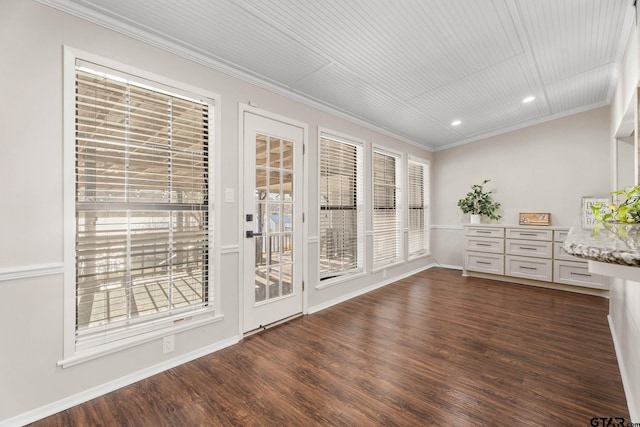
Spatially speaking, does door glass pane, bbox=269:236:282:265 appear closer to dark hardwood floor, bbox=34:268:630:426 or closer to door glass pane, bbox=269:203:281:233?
door glass pane, bbox=269:203:281:233

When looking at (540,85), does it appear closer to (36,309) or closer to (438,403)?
(438,403)

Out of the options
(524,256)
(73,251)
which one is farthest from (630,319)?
(73,251)

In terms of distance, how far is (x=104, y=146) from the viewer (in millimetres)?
1940

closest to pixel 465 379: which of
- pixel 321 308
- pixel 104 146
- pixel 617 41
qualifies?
pixel 321 308

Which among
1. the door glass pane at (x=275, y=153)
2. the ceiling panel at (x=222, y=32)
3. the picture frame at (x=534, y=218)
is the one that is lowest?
the picture frame at (x=534, y=218)

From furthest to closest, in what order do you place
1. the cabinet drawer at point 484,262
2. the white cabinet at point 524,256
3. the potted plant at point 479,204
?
the potted plant at point 479,204
the cabinet drawer at point 484,262
the white cabinet at point 524,256

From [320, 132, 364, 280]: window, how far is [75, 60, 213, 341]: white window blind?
1.56 m

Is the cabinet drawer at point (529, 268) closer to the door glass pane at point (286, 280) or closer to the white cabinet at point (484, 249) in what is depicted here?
the white cabinet at point (484, 249)

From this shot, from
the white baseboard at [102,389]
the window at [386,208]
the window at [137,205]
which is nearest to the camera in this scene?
the white baseboard at [102,389]

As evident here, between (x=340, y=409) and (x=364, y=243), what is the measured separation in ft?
8.33

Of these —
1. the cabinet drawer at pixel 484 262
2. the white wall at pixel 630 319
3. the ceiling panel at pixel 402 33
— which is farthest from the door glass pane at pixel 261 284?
the cabinet drawer at pixel 484 262

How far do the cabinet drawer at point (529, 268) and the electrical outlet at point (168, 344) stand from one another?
4.92 meters

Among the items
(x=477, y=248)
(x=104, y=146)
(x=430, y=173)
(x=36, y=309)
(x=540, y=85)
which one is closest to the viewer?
(x=36, y=309)

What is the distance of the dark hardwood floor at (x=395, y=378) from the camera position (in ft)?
5.46
